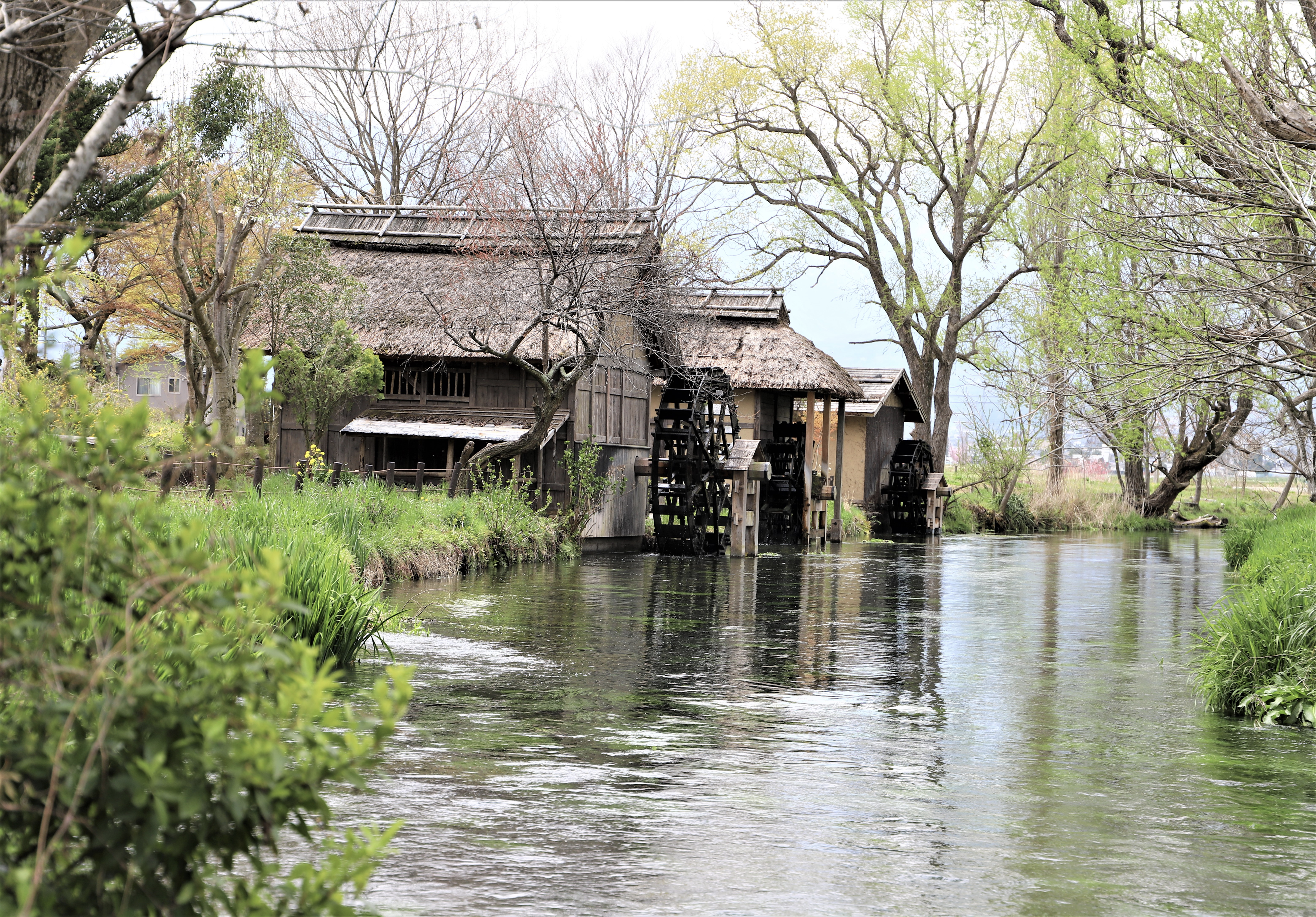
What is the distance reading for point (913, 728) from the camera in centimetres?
823

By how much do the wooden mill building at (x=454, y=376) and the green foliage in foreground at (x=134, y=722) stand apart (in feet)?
64.2

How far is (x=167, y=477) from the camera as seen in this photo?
3.01m

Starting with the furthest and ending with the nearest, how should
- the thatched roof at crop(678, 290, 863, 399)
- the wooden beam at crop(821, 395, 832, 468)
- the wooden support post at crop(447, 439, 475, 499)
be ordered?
1. the wooden beam at crop(821, 395, 832, 468)
2. the thatched roof at crop(678, 290, 863, 399)
3. the wooden support post at crop(447, 439, 475, 499)

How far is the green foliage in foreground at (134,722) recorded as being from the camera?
236cm

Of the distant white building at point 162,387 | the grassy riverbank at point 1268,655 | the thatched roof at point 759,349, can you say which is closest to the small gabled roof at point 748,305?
the thatched roof at point 759,349

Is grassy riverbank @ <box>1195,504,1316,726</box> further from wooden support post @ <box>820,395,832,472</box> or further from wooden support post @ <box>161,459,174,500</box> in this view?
wooden support post @ <box>820,395,832,472</box>

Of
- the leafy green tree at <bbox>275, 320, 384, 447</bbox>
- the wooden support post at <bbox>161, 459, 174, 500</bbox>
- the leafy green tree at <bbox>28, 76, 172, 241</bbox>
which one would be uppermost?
the leafy green tree at <bbox>28, 76, 172, 241</bbox>

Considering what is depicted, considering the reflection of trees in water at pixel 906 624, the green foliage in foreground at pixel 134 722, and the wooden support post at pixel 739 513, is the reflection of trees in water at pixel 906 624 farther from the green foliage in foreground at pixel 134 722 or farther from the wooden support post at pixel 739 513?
the green foliage in foreground at pixel 134 722

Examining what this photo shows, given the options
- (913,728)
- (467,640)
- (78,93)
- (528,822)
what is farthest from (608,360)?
(528,822)

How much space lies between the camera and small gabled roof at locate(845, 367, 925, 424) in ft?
119

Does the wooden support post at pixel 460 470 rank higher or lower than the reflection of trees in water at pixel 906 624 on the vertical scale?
higher

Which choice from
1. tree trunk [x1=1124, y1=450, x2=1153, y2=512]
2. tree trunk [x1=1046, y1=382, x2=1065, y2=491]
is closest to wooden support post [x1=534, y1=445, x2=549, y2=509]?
tree trunk [x1=1046, y1=382, x2=1065, y2=491]

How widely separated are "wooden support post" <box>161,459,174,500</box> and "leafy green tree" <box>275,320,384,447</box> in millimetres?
19379

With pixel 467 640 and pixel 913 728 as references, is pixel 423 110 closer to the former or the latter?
pixel 467 640
